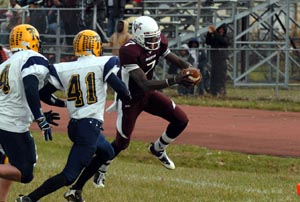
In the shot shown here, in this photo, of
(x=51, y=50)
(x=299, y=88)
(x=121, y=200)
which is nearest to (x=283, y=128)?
(x=299, y=88)

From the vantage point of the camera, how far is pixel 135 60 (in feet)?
34.9

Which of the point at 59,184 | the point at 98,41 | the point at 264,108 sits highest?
the point at 98,41

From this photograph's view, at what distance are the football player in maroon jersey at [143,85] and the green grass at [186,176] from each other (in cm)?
45

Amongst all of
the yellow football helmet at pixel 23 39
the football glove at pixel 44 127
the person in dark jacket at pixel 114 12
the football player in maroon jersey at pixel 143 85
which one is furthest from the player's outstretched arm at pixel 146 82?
the person in dark jacket at pixel 114 12

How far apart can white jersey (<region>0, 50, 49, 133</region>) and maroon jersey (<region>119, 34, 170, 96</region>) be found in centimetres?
204

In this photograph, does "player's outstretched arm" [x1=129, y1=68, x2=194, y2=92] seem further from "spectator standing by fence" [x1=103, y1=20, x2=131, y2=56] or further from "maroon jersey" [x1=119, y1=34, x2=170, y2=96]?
"spectator standing by fence" [x1=103, y1=20, x2=131, y2=56]

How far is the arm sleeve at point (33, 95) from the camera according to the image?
8430mm

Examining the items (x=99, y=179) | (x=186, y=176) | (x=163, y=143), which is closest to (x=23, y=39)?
(x=99, y=179)

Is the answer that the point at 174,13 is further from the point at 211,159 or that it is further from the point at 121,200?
the point at 121,200

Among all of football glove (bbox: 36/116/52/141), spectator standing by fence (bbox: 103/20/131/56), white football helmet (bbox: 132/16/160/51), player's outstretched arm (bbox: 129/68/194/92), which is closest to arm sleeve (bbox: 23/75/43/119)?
football glove (bbox: 36/116/52/141)

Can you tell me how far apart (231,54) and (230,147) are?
27.7ft

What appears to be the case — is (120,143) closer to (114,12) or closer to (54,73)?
(54,73)

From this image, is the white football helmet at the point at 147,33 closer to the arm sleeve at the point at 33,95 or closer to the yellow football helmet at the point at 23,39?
the yellow football helmet at the point at 23,39

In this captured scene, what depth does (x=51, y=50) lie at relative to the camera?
80.6ft
